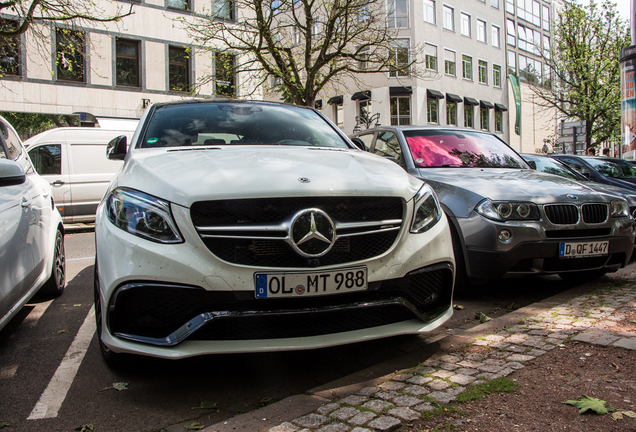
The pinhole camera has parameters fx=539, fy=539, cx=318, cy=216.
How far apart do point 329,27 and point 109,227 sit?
15.8m

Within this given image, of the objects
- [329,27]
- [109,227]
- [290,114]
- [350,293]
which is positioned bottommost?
[350,293]

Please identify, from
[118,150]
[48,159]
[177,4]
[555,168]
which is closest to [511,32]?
Result: [177,4]

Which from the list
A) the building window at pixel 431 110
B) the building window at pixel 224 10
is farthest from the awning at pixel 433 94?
the building window at pixel 224 10

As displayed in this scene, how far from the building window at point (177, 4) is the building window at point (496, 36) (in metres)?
28.8

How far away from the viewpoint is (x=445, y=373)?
9.02ft

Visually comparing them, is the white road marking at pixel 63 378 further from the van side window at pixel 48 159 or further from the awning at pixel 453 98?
the awning at pixel 453 98

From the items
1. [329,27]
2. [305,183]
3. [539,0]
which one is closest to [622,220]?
[305,183]

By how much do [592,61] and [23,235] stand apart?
3271 cm

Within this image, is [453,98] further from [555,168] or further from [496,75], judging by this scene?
[555,168]

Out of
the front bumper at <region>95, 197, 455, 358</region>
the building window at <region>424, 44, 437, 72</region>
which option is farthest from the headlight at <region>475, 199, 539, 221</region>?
the building window at <region>424, 44, 437, 72</region>

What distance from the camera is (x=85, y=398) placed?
8.87ft

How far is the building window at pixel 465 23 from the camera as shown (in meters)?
41.6

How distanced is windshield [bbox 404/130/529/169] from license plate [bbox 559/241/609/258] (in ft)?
4.74

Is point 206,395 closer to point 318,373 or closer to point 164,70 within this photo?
point 318,373
